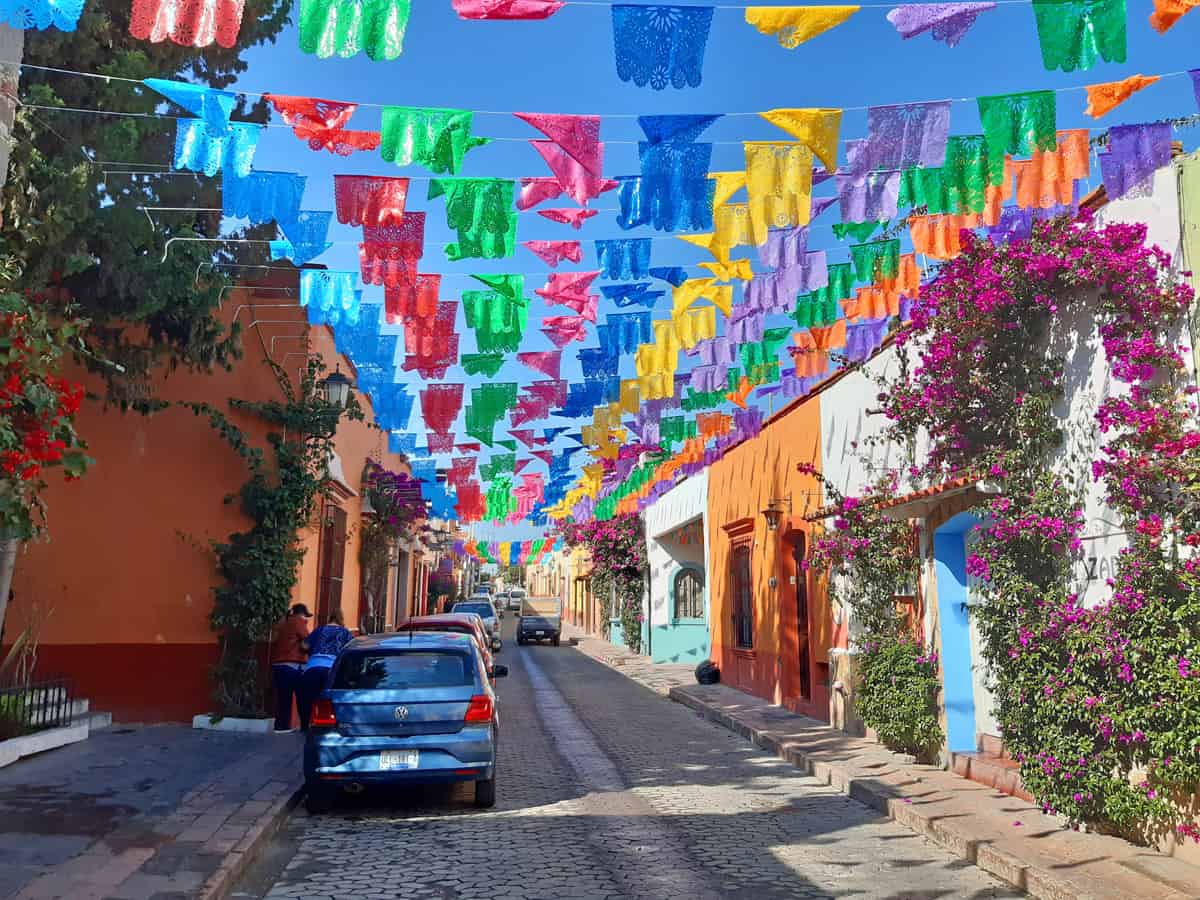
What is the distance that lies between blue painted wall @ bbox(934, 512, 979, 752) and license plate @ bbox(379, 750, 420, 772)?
226 inches

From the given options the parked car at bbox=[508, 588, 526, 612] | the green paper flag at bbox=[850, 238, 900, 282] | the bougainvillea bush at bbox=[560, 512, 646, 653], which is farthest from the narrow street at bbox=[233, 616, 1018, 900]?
the parked car at bbox=[508, 588, 526, 612]

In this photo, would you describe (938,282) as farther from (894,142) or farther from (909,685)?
(909,685)

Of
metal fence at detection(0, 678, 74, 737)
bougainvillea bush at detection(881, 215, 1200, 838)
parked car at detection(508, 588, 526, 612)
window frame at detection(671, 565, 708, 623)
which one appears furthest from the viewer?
parked car at detection(508, 588, 526, 612)

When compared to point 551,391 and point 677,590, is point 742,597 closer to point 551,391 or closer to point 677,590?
point 551,391

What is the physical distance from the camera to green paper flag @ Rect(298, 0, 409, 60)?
5.60 meters

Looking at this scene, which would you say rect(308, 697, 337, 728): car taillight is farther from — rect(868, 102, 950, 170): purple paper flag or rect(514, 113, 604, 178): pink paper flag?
rect(868, 102, 950, 170): purple paper flag

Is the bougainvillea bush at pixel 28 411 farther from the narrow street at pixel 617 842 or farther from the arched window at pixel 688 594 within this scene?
the arched window at pixel 688 594

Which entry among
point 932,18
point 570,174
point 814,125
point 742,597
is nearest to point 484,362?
point 570,174

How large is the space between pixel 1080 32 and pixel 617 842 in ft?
21.3

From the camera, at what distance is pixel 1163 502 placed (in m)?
6.65

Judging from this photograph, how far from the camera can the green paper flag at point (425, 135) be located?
686 centimetres

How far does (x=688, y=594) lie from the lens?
27.1 metres

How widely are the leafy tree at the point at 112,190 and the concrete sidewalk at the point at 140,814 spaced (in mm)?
3990

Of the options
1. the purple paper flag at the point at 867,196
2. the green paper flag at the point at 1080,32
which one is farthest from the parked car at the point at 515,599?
the green paper flag at the point at 1080,32
